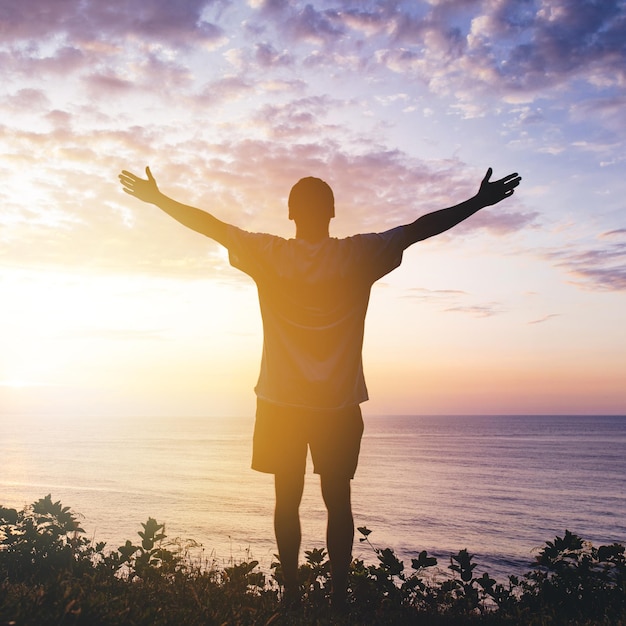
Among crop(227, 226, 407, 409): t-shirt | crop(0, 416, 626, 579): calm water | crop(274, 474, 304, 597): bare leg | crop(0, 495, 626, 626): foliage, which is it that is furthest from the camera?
crop(0, 416, 626, 579): calm water

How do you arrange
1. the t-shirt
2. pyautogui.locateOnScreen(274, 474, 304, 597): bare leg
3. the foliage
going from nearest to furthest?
1. the foliage
2. the t-shirt
3. pyautogui.locateOnScreen(274, 474, 304, 597): bare leg

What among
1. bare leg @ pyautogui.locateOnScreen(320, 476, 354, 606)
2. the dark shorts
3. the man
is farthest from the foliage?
the dark shorts

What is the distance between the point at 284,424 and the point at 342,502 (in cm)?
62

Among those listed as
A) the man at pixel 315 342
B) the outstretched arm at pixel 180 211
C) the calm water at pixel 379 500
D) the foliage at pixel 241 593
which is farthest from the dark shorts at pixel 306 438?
the calm water at pixel 379 500

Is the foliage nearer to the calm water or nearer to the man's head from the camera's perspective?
the man's head

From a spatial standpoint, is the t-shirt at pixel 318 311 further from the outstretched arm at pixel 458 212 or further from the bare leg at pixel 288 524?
the bare leg at pixel 288 524

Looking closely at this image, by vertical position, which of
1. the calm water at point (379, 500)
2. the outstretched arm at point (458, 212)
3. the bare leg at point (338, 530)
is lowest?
the calm water at point (379, 500)

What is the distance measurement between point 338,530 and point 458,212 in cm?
209

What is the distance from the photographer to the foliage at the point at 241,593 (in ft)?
8.87

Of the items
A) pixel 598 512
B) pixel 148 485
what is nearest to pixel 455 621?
pixel 598 512

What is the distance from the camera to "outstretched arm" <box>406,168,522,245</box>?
11.3 feet

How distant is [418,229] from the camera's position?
11.5ft

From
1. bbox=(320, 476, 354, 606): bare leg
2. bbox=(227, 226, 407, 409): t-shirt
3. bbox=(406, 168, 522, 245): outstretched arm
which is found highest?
bbox=(406, 168, 522, 245): outstretched arm

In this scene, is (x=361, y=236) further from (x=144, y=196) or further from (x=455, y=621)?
(x=455, y=621)
